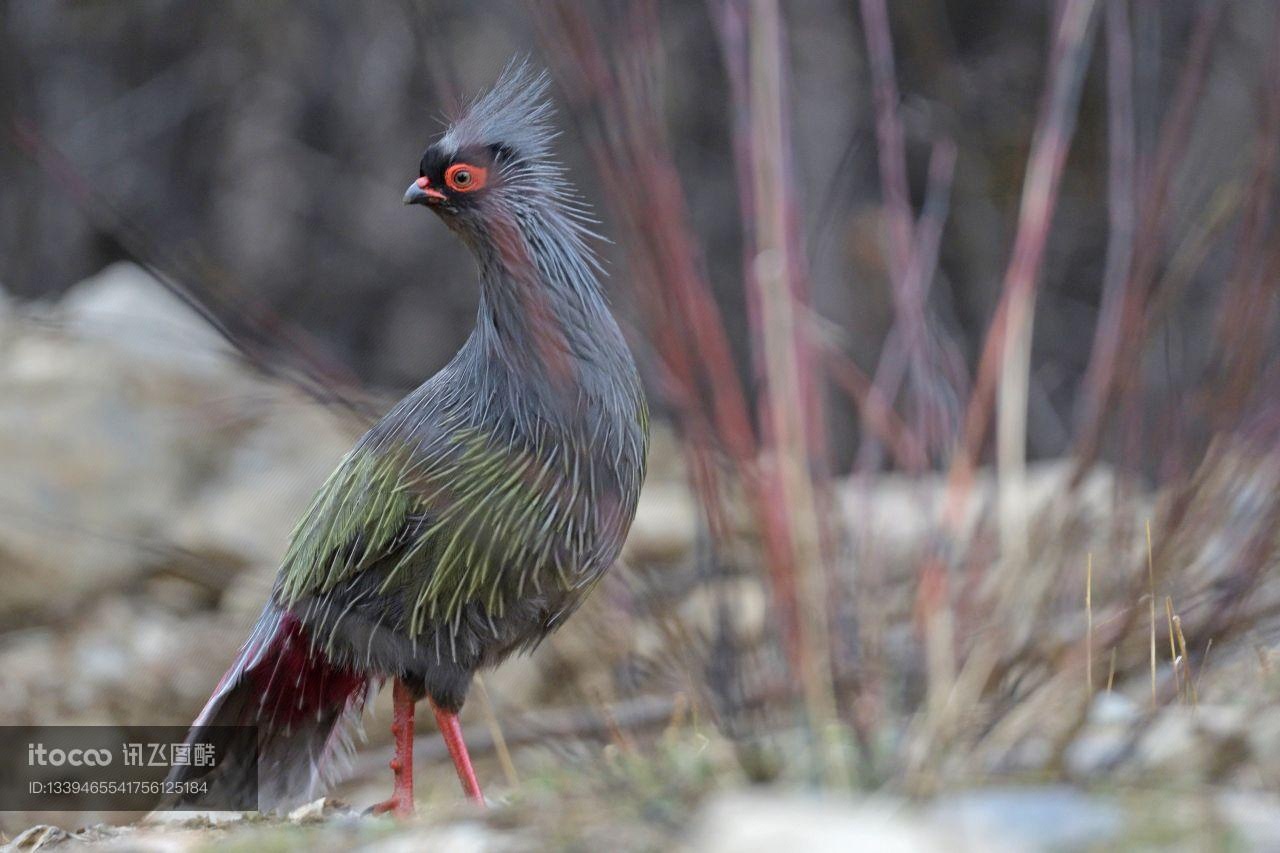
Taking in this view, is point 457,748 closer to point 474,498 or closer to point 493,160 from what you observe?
point 474,498

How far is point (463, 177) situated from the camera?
9.70 feet

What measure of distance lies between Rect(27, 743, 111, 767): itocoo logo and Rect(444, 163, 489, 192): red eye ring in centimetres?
292

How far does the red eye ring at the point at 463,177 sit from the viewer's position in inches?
116

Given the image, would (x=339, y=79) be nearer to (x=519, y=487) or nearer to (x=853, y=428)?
(x=853, y=428)

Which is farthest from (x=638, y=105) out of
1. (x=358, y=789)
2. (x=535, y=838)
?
(x=358, y=789)

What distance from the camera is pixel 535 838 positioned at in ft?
6.64

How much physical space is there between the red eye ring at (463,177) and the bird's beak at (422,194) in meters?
0.03

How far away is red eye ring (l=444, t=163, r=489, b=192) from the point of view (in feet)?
9.67

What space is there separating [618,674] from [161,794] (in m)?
1.61

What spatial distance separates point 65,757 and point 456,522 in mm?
3221

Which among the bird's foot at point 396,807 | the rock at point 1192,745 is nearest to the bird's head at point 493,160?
the bird's foot at point 396,807

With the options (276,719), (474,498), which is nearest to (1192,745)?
(474,498)

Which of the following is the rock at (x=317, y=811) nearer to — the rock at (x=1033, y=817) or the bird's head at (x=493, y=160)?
the bird's head at (x=493, y=160)

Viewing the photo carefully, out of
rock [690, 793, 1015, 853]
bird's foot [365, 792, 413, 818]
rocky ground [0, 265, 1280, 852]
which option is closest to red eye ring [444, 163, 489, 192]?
rocky ground [0, 265, 1280, 852]
